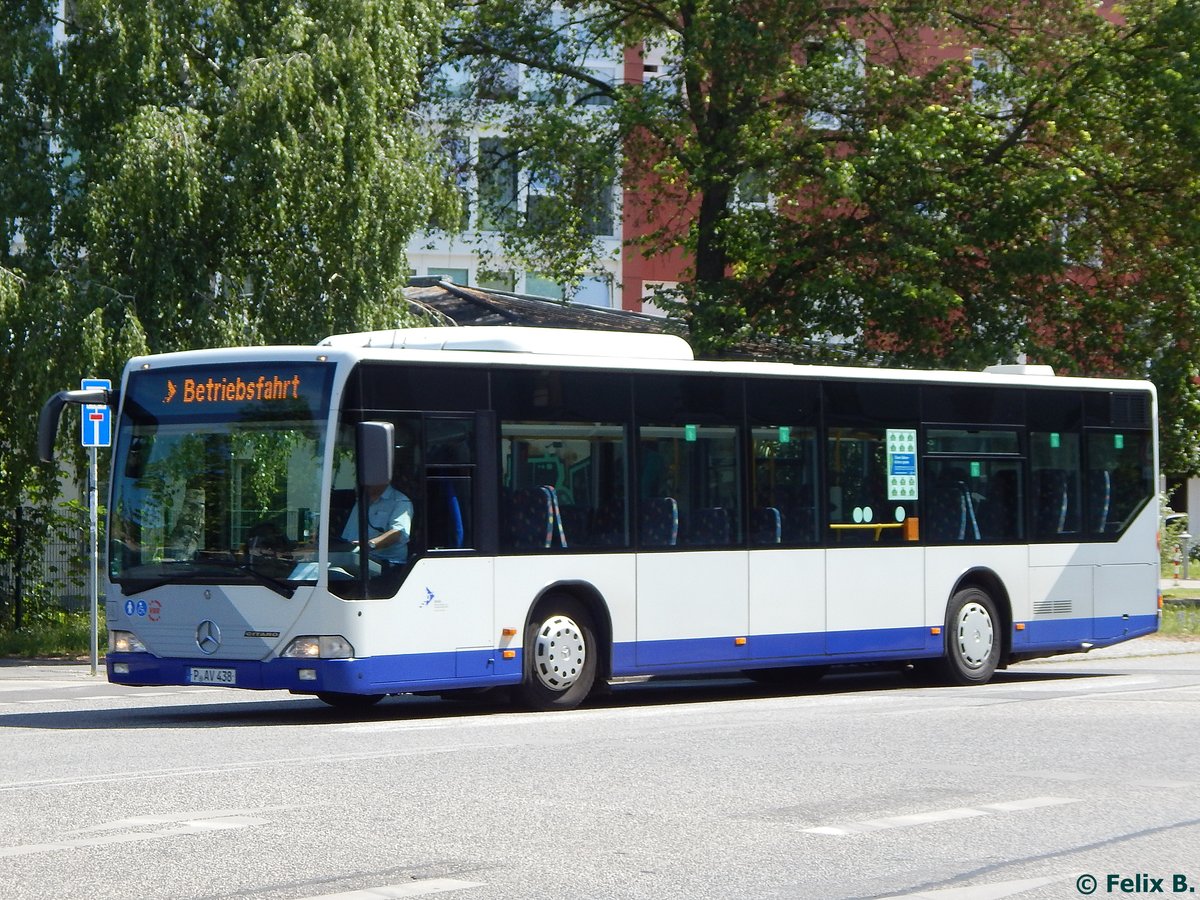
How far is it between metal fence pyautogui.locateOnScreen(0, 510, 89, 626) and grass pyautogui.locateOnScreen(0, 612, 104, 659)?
2.68 ft

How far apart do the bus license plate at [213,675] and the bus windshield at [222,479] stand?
0.65 meters

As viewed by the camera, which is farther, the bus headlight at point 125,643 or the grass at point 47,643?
the grass at point 47,643

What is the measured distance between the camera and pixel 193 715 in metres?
15.7

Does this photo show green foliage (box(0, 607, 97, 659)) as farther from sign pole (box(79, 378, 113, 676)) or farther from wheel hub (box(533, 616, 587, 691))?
wheel hub (box(533, 616, 587, 691))

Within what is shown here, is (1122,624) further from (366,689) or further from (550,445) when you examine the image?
(366,689)

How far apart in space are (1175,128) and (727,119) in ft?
21.7

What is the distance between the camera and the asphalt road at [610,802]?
7.52 meters

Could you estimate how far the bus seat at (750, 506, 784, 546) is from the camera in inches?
672

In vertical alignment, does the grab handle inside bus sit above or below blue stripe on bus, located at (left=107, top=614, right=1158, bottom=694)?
above

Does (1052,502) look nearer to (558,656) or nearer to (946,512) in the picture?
(946,512)

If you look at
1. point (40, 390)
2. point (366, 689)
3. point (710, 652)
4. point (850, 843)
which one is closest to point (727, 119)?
point (40, 390)

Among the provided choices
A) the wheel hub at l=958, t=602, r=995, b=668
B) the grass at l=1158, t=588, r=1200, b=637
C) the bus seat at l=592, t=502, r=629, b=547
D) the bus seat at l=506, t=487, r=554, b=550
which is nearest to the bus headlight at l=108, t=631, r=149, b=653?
the bus seat at l=506, t=487, r=554, b=550

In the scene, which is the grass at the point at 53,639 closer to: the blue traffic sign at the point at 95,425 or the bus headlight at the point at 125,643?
the blue traffic sign at the point at 95,425

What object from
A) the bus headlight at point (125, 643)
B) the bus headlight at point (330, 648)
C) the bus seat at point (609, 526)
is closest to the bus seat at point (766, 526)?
the bus seat at point (609, 526)
